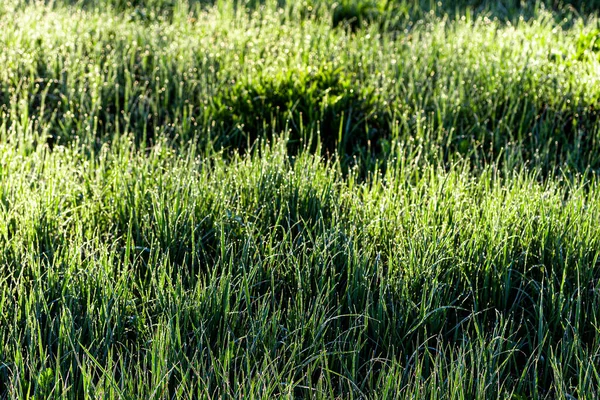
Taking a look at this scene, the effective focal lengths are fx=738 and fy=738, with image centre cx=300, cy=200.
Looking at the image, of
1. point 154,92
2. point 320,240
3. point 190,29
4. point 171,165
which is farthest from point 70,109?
point 320,240

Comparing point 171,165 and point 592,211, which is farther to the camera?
point 171,165

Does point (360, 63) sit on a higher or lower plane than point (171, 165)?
higher

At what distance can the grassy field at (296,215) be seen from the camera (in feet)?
6.80


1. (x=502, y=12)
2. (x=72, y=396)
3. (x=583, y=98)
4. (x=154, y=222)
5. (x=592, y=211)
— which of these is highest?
(x=502, y=12)

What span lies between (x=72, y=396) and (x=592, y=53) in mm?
3281

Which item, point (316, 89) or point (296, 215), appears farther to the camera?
point (316, 89)

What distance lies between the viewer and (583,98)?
3.73 metres

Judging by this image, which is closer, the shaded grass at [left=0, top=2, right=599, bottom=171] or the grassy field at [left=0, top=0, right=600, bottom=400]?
the grassy field at [left=0, top=0, right=600, bottom=400]

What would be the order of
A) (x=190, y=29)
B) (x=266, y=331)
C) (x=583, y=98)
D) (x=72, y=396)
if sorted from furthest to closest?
(x=190, y=29), (x=583, y=98), (x=266, y=331), (x=72, y=396)

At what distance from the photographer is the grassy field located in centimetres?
207

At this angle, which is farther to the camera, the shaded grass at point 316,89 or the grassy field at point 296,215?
the shaded grass at point 316,89

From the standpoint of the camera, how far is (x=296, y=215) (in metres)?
2.75

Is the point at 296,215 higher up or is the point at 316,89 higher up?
the point at 316,89

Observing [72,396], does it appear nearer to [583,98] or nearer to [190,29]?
[583,98]
